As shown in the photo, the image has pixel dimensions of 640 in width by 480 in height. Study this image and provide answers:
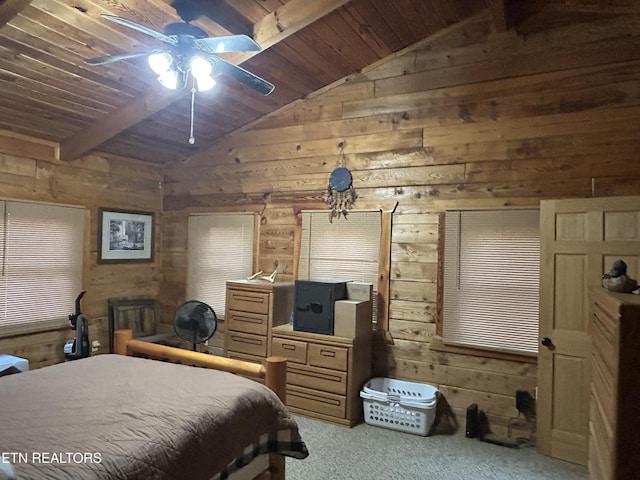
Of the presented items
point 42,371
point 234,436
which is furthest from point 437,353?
point 42,371

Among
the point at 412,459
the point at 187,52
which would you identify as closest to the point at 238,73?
the point at 187,52

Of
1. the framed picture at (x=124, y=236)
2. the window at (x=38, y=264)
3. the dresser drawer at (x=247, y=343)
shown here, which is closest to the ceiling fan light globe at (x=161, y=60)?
the window at (x=38, y=264)

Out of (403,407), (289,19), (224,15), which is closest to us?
(224,15)

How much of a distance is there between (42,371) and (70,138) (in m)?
2.66

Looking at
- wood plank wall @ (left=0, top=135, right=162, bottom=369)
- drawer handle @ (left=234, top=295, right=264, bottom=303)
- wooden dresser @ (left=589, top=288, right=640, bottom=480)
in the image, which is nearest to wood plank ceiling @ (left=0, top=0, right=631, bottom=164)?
wood plank wall @ (left=0, top=135, right=162, bottom=369)

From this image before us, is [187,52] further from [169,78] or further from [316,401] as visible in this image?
[316,401]

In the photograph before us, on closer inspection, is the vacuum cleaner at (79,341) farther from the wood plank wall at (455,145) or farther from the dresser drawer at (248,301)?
the wood plank wall at (455,145)

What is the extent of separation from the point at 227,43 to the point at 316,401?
9.49ft

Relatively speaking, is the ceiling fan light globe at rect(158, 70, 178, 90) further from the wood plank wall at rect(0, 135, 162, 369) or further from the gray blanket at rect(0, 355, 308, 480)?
the wood plank wall at rect(0, 135, 162, 369)

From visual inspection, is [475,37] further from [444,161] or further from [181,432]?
[181,432]

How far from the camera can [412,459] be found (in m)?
3.21

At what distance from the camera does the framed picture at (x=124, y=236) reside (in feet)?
15.8

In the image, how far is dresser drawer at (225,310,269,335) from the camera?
427 centimetres

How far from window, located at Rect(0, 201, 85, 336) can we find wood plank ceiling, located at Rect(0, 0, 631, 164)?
0.64 meters
